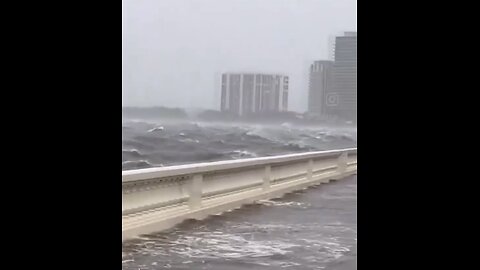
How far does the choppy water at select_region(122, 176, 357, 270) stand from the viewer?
4285 millimetres

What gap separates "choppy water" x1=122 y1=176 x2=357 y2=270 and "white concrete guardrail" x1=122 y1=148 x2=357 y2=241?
144 mm

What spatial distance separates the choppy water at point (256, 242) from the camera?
4.29 metres

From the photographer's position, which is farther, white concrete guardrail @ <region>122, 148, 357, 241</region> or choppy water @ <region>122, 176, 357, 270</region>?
white concrete guardrail @ <region>122, 148, 357, 241</region>

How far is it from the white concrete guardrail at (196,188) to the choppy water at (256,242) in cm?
Result: 14

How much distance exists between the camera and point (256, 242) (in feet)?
16.8

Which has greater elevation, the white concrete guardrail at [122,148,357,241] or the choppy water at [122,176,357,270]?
the white concrete guardrail at [122,148,357,241]

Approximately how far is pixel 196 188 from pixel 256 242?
1204mm

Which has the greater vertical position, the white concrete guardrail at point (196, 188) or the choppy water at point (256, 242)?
the white concrete guardrail at point (196, 188)

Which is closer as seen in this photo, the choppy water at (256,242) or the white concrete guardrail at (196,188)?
the choppy water at (256,242)

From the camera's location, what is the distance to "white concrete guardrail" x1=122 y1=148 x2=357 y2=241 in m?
5.18

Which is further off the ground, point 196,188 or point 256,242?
point 196,188

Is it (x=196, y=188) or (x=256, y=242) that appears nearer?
(x=256, y=242)
